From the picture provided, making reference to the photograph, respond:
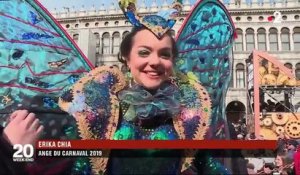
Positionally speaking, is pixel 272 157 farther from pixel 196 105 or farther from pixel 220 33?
pixel 220 33

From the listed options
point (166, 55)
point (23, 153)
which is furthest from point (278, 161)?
point (23, 153)

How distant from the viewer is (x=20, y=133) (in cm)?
692

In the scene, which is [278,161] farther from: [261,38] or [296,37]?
[296,37]

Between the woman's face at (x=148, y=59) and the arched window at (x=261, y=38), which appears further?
the arched window at (x=261, y=38)

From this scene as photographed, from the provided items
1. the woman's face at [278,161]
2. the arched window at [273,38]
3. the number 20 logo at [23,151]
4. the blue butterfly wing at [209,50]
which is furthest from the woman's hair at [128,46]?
the arched window at [273,38]

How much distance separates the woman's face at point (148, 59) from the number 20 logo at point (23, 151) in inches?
87.1

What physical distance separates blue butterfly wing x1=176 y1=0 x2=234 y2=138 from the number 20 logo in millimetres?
3002

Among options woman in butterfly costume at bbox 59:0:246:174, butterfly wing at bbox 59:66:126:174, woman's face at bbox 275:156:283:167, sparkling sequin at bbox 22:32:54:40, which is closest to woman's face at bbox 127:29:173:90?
woman in butterfly costume at bbox 59:0:246:174

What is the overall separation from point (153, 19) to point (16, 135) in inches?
125

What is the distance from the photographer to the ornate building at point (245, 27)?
1350 inches

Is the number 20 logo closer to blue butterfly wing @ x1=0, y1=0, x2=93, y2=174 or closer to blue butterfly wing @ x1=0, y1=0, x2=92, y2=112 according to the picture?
blue butterfly wing @ x1=0, y1=0, x2=93, y2=174

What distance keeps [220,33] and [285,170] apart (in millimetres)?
2852

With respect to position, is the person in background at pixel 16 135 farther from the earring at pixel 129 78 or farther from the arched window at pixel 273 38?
the arched window at pixel 273 38

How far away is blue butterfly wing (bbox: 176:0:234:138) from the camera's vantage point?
25.2 feet
